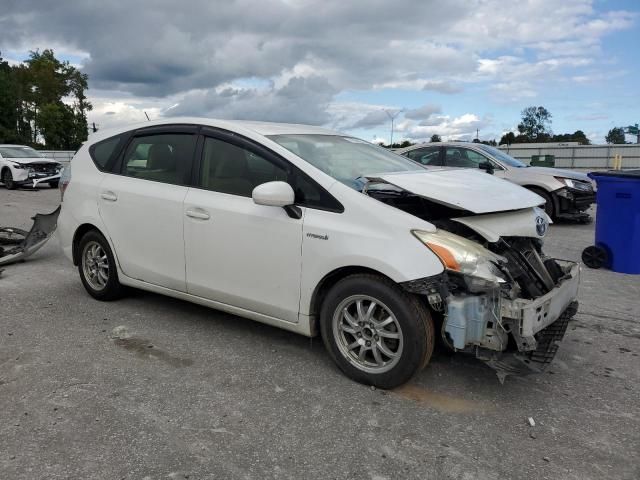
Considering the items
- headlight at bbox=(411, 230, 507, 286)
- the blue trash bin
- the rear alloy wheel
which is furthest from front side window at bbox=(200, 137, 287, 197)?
the rear alloy wheel

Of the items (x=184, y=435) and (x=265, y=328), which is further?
(x=265, y=328)

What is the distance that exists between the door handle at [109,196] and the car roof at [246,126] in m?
0.64

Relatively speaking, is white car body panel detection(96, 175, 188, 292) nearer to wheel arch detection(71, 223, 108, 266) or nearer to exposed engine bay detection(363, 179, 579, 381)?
wheel arch detection(71, 223, 108, 266)

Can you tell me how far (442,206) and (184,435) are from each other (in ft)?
7.04

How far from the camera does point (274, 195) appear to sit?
3619 mm

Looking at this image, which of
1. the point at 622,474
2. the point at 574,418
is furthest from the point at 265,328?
the point at 622,474

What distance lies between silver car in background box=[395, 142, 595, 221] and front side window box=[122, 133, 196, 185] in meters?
7.68

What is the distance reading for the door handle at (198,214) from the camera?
13.7ft

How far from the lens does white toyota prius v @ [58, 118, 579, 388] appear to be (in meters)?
3.25

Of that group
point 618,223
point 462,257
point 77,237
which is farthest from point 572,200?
point 77,237

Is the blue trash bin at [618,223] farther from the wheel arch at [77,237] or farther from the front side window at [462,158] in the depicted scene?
the wheel arch at [77,237]

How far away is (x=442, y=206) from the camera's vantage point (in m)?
3.71

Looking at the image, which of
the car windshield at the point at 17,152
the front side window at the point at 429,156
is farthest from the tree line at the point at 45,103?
the front side window at the point at 429,156

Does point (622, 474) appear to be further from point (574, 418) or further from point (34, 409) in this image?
point (34, 409)
